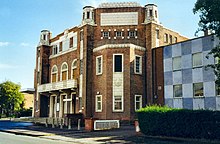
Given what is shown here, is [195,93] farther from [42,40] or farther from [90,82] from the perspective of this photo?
[42,40]

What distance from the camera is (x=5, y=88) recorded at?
164ft

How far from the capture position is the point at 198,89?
24.4 meters

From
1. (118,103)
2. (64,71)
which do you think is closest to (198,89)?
(118,103)

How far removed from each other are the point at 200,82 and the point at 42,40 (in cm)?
2450

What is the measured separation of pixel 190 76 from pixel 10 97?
117ft

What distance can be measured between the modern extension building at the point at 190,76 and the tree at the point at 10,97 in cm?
3248

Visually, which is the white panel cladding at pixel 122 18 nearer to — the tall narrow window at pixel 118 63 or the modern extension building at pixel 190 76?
the tall narrow window at pixel 118 63

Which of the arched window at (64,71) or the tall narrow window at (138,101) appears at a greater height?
the arched window at (64,71)

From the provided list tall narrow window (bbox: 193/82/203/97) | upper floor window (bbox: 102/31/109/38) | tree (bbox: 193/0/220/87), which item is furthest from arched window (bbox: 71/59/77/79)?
tree (bbox: 193/0/220/87)

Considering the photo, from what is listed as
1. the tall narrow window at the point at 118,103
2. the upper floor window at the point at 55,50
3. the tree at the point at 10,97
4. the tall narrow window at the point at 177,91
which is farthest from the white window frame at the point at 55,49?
the tall narrow window at the point at 177,91

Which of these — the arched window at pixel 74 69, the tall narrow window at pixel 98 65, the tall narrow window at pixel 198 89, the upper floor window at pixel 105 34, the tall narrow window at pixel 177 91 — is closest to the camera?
the tall narrow window at pixel 198 89

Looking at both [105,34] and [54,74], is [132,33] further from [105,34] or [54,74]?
[54,74]

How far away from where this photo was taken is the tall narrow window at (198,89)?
24.2 metres

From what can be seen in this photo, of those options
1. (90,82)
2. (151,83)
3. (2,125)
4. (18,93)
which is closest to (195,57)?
(151,83)
